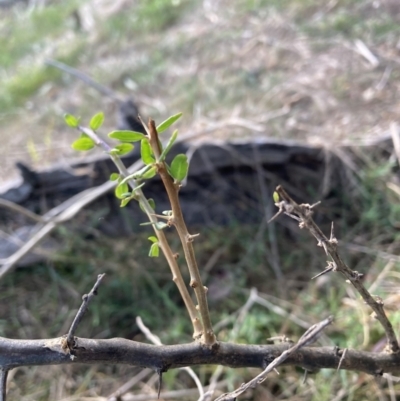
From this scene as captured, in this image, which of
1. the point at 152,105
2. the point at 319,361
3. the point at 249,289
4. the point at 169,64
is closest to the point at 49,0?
the point at 169,64

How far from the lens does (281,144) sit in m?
1.64

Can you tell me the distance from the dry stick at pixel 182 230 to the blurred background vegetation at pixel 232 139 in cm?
69

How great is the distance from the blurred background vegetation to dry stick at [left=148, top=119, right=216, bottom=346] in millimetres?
695

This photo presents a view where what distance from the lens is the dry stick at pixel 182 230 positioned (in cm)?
44

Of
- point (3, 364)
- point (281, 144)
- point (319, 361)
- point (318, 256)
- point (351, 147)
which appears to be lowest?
point (318, 256)

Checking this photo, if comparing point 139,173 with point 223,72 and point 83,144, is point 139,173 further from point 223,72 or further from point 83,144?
point 223,72

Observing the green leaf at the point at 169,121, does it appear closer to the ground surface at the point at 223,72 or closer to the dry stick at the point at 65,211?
the dry stick at the point at 65,211

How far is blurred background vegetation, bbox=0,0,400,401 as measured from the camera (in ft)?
4.42

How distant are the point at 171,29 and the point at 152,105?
1.25 meters

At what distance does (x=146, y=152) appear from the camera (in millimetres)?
467

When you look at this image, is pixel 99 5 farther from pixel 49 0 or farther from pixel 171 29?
pixel 171 29

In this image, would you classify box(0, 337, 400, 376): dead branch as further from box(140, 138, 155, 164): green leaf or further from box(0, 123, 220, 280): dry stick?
box(0, 123, 220, 280): dry stick

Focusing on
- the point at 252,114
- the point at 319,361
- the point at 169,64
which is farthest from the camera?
the point at 169,64

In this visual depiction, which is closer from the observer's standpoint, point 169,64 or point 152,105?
point 152,105
